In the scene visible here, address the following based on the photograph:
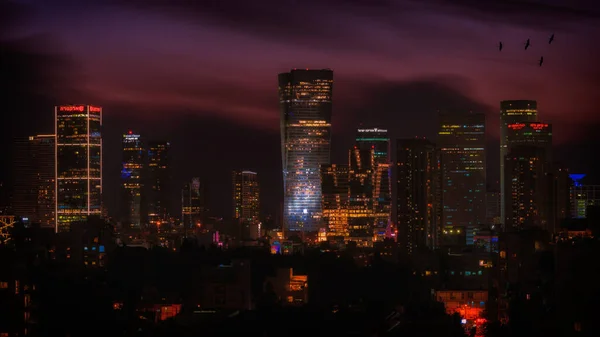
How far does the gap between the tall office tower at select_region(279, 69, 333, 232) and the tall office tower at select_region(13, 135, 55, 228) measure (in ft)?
102

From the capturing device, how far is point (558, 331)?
90.2ft

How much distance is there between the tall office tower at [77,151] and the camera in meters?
114

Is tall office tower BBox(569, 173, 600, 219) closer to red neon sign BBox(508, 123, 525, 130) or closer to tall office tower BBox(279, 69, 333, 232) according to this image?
red neon sign BBox(508, 123, 525, 130)

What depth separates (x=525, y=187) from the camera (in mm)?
102688

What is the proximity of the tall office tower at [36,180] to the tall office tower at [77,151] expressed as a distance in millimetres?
1209

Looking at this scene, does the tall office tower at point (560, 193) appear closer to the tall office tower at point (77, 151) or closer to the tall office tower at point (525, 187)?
the tall office tower at point (525, 187)

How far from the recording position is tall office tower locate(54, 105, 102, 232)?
374 feet

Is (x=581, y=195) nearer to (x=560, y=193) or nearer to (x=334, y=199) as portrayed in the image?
(x=560, y=193)

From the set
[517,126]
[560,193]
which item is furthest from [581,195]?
[517,126]

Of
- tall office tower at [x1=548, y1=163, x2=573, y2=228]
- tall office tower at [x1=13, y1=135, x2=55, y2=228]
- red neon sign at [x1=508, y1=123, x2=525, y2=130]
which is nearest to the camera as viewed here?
tall office tower at [x1=548, y1=163, x2=573, y2=228]

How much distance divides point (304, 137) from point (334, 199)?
1062cm

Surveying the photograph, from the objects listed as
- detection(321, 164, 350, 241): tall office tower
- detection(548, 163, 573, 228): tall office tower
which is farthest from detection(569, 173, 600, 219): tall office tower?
detection(321, 164, 350, 241): tall office tower

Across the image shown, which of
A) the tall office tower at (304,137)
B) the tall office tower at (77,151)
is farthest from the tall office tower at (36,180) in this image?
the tall office tower at (304,137)

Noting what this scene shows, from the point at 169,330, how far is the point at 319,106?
10880cm
